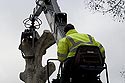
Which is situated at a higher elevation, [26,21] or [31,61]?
[26,21]

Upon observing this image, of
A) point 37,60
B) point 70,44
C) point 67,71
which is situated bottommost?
point 37,60

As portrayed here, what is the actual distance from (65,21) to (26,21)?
2396 mm

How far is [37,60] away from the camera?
343 inches

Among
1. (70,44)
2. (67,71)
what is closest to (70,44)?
(70,44)

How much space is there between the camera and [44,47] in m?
8.84

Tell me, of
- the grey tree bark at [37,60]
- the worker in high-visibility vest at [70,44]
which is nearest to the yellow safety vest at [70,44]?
the worker in high-visibility vest at [70,44]

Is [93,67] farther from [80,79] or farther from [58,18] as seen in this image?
[58,18]

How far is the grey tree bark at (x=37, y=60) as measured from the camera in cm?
827

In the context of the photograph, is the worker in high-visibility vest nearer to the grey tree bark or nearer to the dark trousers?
the dark trousers

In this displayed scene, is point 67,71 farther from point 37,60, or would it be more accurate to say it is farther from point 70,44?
point 37,60

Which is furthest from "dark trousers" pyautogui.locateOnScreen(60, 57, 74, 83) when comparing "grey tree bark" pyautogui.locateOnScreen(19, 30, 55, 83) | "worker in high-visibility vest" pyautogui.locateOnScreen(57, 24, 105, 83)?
"grey tree bark" pyautogui.locateOnScreen(19, 30, 55, 83)

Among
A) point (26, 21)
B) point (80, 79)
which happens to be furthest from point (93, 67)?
point (26, 21)

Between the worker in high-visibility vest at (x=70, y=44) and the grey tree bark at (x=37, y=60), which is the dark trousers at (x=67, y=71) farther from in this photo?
the grey tree bark at (x=37, y=60)

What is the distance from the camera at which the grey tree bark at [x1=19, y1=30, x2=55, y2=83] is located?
27.1 feet
